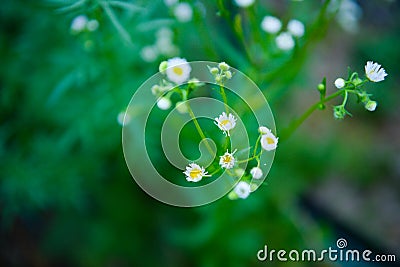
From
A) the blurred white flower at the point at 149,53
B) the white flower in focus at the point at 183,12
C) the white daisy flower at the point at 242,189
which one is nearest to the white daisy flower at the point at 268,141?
the white daisy flower at the point at 242,189

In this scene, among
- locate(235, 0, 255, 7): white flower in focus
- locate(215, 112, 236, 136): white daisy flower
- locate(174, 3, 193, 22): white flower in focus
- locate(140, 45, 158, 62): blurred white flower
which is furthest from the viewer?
locate(140, 45, 158, 62): blurred white flower

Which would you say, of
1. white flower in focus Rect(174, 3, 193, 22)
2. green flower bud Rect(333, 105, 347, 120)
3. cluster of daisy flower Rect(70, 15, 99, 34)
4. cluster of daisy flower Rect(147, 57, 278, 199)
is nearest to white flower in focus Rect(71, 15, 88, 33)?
cluster of daisy flower Rect(70, 15, 99, 34)

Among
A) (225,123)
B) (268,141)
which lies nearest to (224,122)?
(225,123)

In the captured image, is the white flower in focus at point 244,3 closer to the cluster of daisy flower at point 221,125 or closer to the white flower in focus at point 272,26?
the white flower in focus at point 272,26

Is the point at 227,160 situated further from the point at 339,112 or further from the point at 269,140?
the point at 339,112

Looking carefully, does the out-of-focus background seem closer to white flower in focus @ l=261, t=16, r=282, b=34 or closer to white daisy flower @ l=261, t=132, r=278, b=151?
white flower in focus @ l=261, t=16, r=282, b=34

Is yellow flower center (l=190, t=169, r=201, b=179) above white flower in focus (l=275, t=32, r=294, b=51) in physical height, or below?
below
